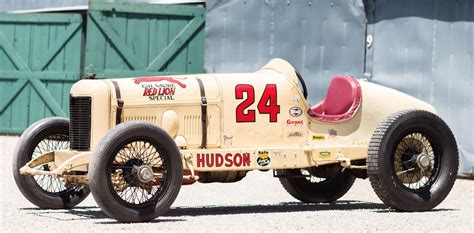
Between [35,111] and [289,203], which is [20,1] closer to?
[35,111]

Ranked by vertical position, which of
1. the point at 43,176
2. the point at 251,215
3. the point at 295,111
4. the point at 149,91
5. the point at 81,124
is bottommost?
the point at 251,215

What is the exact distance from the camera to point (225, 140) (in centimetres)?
1048

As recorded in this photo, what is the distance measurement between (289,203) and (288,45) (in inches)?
200

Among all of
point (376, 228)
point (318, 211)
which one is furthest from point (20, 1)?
point (376, 228)

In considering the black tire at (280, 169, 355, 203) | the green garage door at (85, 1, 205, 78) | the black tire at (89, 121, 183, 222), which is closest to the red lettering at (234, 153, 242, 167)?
the black tire at (89, 121, 183, 222)

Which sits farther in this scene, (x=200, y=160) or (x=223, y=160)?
(x=223, y=160)

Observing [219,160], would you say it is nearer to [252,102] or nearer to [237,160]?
[237,160]

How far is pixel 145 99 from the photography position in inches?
400

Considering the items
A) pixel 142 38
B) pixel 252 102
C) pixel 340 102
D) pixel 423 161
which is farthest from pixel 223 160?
pixel 142 38

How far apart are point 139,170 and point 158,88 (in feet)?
3.25

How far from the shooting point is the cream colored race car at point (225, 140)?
31.5 feet

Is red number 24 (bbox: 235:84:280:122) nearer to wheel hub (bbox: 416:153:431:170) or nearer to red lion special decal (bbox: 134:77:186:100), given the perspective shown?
red lion special decal (bbox: 134:77:186:100)

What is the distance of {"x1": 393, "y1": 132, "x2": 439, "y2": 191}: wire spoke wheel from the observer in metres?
10.7

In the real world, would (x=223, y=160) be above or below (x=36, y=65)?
below
